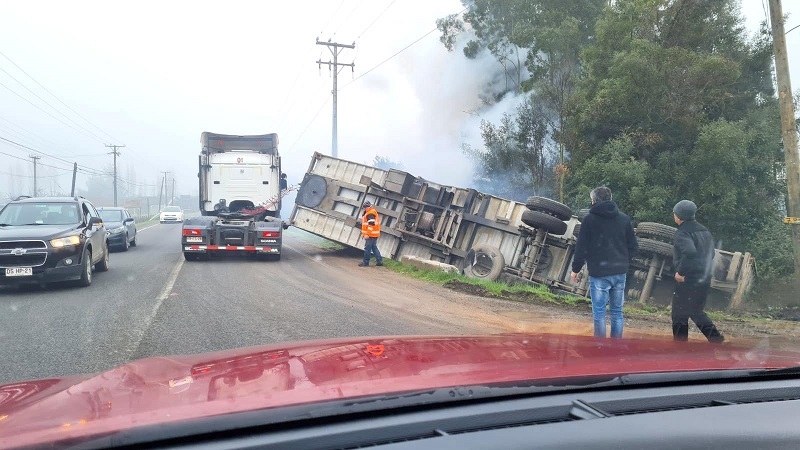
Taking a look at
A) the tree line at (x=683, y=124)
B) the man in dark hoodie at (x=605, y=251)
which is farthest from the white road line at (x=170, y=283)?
the tree line at (x=683, y=124)

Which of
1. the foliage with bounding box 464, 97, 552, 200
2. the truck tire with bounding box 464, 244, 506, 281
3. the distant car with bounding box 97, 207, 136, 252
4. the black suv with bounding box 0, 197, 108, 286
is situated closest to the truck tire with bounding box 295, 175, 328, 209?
the truck tire with bounding box 464, 244, 506, 281

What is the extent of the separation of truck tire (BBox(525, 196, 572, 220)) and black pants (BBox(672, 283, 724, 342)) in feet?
19.3

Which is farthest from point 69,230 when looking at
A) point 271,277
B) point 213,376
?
point 213,376

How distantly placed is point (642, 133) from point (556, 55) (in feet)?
26.1

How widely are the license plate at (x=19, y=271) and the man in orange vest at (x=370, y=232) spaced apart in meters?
7.33

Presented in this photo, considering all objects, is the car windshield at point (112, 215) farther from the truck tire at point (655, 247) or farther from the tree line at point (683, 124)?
the truck tire at point (655, 247)

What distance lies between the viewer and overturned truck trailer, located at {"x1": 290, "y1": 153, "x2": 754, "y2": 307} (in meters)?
11.9

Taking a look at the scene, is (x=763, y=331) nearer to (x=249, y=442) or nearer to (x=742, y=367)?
(x=742, y=367)

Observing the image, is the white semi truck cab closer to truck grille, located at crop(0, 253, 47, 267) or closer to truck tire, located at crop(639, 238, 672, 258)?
truck grille, located at crop(0, 253, 47, 267)

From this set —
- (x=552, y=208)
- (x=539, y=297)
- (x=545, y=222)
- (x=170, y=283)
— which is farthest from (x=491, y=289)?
(x=170, y=283)

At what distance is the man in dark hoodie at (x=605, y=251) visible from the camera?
661cm

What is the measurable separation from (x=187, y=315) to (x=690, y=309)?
6.18 metres

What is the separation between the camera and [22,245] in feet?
32.6

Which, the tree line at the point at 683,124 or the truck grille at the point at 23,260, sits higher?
the tree line at the point at 683,124
